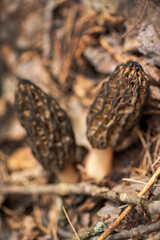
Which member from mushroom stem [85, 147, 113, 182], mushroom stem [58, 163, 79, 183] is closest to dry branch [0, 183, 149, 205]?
mushroom stem [58, 163, 79, 183]

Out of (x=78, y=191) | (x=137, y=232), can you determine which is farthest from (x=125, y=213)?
(x=78, y=191)

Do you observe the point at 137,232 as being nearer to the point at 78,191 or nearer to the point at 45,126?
the point at 78,191

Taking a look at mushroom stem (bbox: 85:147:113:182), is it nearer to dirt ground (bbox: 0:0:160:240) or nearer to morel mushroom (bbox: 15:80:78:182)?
dirt ground (bbox: 0:0:160:240)

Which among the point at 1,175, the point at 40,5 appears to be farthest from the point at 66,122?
the point at 40,5

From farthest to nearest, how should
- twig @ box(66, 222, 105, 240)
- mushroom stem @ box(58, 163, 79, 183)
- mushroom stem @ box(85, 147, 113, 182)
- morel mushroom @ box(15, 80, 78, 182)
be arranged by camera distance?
1. mushroom stem @ box(58, 163, 79, 183)
2. mushroom stem @ box(85, 147, 113, 182)
3. morel mushroom @ box(15, 80, 78, 182)
4. twig @ box(66, 222, 105, 240)

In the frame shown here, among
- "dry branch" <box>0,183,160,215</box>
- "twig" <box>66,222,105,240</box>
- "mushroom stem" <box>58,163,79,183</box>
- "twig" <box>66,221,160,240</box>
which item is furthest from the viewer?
"mushroom stem" <box>58,163,79,183</box>

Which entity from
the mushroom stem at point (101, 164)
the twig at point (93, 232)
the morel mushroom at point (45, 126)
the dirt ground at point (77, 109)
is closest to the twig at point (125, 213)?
the dirt ground at point (77, 109)

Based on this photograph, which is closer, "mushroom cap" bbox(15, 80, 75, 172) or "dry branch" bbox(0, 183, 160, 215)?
"dry branch" bbox(0, 183, 160, 215)

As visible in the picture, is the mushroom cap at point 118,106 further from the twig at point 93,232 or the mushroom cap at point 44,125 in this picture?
the twig at point 93,232
